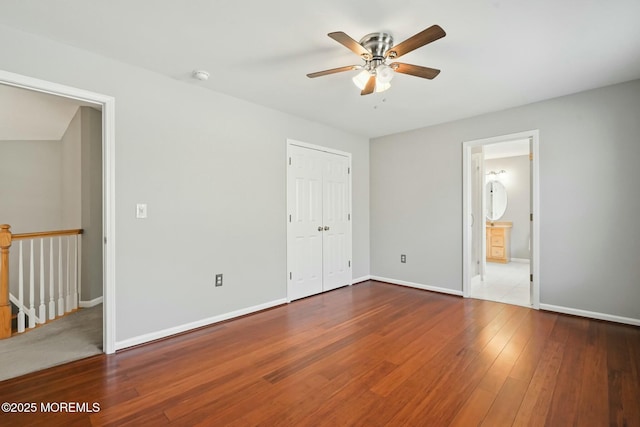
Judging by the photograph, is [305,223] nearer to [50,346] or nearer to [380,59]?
[380,59]

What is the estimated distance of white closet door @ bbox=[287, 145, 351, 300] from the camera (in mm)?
3844

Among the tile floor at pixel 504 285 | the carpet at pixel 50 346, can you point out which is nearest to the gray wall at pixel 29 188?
Result: the carpet at pixel 50 346

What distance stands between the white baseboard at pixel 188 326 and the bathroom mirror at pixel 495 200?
238 inches

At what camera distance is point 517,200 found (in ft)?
22.8

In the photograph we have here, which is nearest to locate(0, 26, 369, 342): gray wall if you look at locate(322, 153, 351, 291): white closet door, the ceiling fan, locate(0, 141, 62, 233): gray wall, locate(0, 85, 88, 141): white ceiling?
locate(322, 153, 351, 291): white closet door

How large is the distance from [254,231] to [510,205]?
256 inches

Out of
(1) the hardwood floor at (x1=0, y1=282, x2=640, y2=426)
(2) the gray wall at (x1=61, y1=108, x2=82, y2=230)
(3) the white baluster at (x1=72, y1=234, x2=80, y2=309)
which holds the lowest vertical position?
(1) the hardwood floor at (x1=0, y1=282, x2=640, y2=426)

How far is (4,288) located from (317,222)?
10.9ft

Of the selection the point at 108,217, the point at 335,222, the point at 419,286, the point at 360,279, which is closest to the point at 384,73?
the point at 108,217

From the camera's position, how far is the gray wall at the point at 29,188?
427cm

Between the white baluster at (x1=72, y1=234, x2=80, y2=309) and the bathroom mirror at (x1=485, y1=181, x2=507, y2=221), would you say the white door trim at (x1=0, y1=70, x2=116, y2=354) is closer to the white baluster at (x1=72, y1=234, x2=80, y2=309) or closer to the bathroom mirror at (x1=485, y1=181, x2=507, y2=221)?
the white baluster at (x1=72, y1=234, x2=80, y2=309)

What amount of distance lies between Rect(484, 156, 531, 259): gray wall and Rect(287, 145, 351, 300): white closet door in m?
4.36

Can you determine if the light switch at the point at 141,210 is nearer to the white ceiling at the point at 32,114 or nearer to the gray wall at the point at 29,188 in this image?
the white ceiling at the point at 32,114

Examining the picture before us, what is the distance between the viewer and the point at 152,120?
263cm
